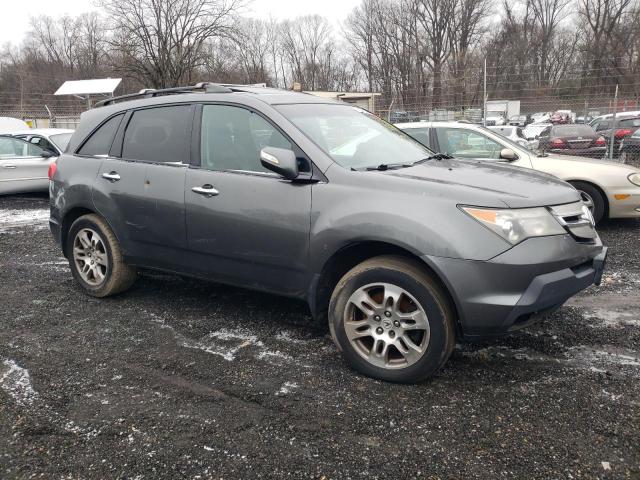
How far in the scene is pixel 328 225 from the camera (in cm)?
324

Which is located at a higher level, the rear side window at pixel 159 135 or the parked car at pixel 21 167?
the rear side window at pixel 159 135

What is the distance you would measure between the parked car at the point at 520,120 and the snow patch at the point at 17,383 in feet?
93.9

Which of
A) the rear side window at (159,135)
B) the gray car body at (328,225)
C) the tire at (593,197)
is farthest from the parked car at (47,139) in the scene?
the tire at (593,197)

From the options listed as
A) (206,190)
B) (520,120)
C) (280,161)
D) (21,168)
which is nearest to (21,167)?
(21,168)

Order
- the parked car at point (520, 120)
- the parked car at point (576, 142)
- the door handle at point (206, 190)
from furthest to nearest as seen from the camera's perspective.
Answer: the parked car at point (520, 120)
the parked car at point (576, 142)
the door handle at point (206, 190)

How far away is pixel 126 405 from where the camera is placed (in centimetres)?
298

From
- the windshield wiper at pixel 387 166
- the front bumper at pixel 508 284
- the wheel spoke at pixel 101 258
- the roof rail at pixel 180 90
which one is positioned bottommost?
the wheel spoke at pixel 101 258

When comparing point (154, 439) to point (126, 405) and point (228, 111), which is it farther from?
point (228, 111)

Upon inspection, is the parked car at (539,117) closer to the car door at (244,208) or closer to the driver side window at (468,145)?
the driver side window at (468,145)

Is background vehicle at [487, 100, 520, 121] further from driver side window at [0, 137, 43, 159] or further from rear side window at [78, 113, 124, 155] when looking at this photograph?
rear side window at [78, 113, 124, 155]

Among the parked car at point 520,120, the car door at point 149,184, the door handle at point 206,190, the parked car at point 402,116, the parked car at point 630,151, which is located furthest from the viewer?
the parked car at point 520,120

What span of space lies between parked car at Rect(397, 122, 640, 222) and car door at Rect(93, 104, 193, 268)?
13.5 ft

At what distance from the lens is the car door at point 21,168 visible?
10.8 m

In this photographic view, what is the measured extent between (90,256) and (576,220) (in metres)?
3.95
